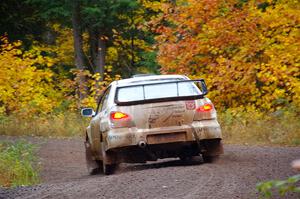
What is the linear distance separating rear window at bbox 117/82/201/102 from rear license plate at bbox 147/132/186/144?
641 millimetres

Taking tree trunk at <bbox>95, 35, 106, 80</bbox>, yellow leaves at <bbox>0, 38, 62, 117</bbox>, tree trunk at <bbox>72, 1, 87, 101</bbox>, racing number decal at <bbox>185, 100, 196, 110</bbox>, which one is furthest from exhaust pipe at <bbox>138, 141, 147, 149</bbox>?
tree trunk at <bbox>95, 35, 106, 80</bbox>

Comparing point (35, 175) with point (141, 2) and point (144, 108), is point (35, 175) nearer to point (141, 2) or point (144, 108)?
point (144, 108)

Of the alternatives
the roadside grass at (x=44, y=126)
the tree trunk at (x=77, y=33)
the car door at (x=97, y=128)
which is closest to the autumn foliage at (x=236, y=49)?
the roadside grass at (x=44, y=126)

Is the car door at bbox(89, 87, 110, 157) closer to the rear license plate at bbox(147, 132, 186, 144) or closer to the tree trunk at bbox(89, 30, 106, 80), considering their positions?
the rear license plate at bbox(147, 132, 186, 144)

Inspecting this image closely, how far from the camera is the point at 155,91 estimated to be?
484 inches

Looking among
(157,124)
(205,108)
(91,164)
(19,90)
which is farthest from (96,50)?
A: (157,124)

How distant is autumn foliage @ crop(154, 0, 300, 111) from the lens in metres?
21.8

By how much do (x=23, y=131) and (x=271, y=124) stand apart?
8.16 m

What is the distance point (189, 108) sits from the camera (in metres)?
11.8

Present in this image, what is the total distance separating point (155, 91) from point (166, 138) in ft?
2.90

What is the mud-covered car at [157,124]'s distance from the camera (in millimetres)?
11734

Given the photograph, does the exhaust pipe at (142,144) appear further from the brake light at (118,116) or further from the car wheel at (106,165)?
the car wheel at (106,165)

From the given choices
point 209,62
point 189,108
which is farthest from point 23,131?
point 189,108

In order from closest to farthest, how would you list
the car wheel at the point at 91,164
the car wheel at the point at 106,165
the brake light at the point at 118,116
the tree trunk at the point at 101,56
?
the brake light at the point at 118,116 < the car wheel at the point at 106,165 < the car wheel at the point at 91,164 < the tree trunk at the point at 101,56
